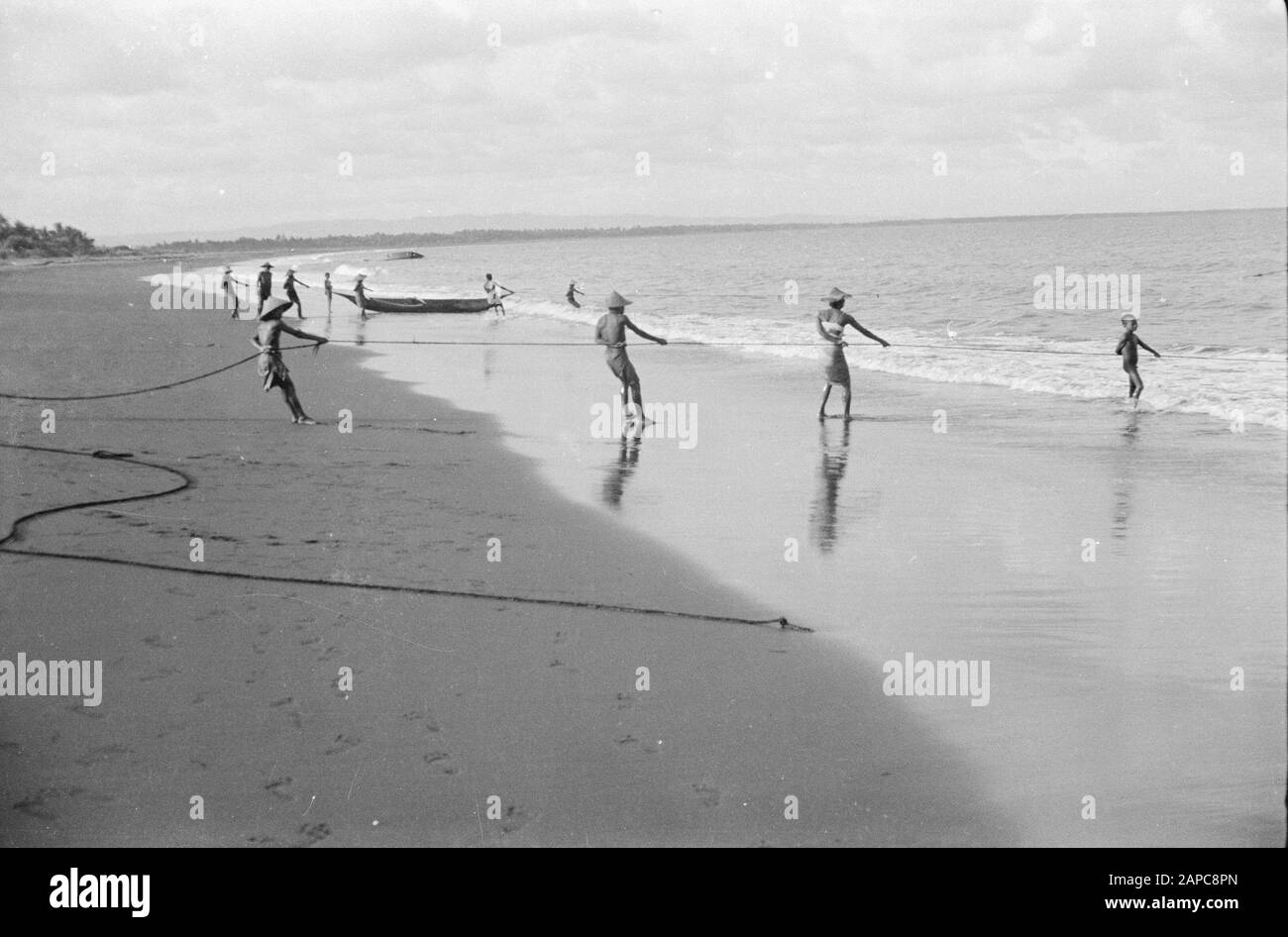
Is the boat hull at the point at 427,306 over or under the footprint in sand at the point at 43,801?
over

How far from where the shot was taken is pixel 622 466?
12234mm

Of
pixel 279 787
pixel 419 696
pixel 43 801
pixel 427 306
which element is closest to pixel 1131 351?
pixel 419 696

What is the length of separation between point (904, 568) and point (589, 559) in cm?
219

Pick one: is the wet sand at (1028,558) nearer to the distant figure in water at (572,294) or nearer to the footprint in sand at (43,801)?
the footprint in sand at (43,801)

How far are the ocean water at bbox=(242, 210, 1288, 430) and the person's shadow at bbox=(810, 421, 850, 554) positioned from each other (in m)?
5.59

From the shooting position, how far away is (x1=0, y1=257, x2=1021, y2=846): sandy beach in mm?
4719

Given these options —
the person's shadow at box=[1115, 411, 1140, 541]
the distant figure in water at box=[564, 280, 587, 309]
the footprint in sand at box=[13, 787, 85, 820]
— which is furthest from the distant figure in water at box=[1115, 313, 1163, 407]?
the distant figure in water at box=[564, 280, 587, 309]

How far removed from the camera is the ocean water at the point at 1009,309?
2122 cm

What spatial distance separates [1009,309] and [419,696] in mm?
38493

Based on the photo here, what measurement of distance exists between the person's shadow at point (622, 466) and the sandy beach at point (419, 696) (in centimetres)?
69

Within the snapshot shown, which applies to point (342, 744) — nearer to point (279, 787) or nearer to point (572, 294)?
point (279, 787)

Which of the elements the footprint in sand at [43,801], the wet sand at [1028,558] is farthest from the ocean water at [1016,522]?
the footprint in sand at [43,801]
